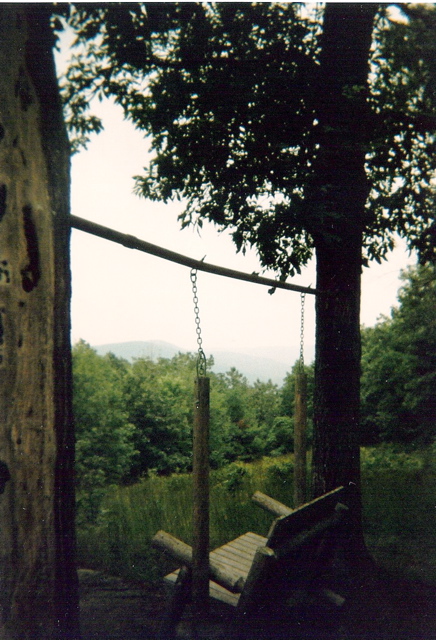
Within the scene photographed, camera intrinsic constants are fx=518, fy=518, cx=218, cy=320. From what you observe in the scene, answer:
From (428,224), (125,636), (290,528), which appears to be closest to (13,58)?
(290,528)

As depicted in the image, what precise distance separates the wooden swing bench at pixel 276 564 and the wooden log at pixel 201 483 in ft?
0.46

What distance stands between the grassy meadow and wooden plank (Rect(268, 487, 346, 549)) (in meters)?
2.00

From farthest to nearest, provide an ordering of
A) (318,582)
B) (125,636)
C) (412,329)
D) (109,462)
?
1. (412,329)
2. (109,462)
3. (125,636)
4. (318,582)

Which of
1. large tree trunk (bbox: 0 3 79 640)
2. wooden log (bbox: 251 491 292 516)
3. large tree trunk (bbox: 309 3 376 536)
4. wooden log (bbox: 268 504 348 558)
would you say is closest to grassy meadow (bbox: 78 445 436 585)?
large tree trunk (bbox: 309 3 376 536)

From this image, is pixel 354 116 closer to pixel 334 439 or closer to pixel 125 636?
pixel 334 439

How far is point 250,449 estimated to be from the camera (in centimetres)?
1371

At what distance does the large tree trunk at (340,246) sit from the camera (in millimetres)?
4695

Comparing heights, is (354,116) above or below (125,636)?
above

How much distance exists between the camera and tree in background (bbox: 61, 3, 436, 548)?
4.61 m

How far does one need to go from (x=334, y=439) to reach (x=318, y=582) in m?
1.43

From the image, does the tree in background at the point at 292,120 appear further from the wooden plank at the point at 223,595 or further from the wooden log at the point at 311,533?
the wooden plank at the point at 223,595

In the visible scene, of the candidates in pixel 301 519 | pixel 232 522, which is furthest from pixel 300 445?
pixel 232 522

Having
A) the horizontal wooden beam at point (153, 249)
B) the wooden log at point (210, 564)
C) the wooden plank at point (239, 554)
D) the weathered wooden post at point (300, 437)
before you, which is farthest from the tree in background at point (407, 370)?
the wooden log at point (210, 564)

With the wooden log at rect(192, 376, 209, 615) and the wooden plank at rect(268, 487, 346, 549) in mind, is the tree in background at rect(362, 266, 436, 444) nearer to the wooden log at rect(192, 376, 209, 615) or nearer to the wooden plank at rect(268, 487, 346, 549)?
the wooden plank at rect(268, 487, 346, 549)
